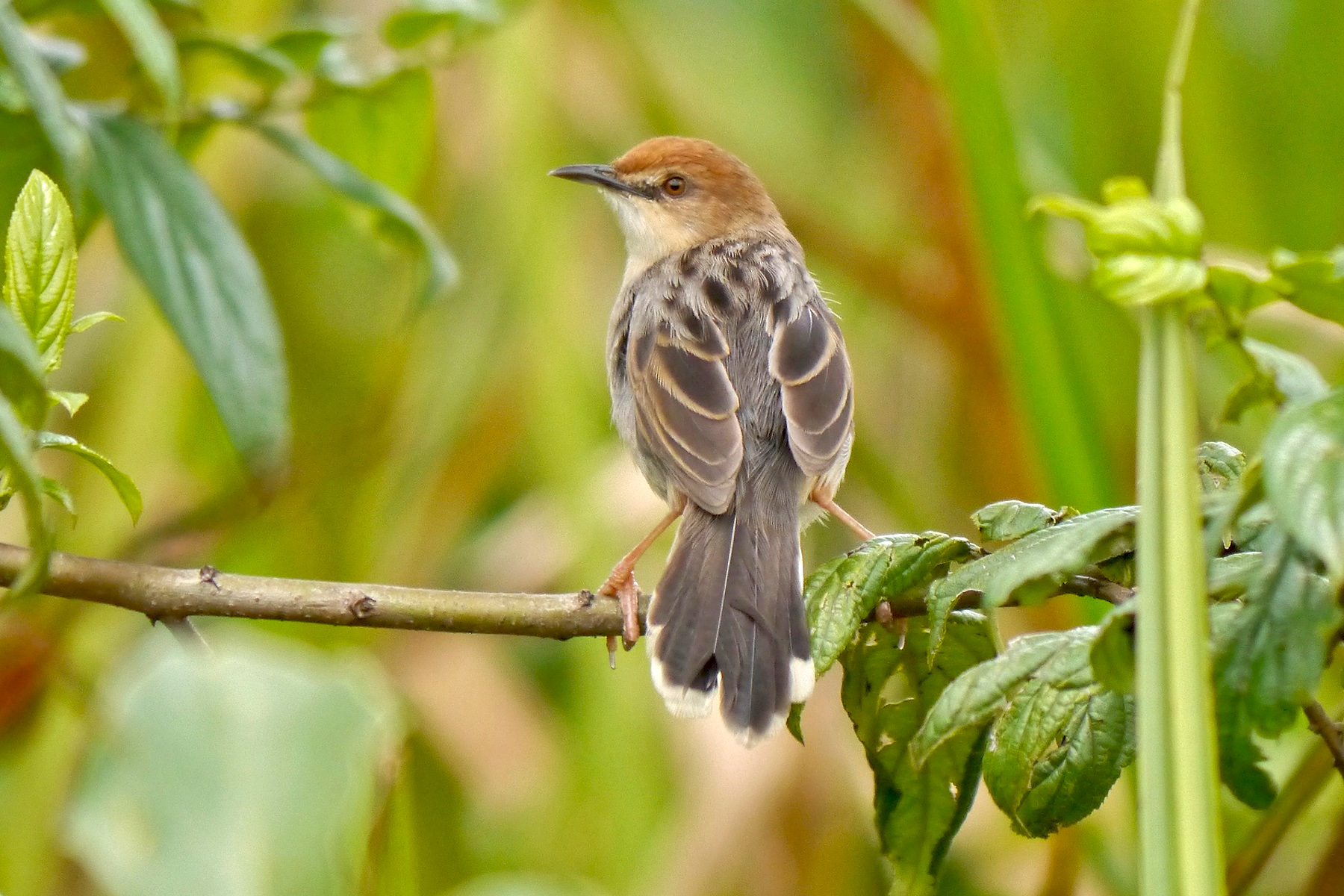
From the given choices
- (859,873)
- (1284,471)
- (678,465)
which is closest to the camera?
(1284,471)

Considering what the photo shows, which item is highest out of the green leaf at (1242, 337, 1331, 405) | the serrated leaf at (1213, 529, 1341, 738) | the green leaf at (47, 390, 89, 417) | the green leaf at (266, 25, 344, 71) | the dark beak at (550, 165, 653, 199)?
the dark beak at (550, 165, 653, 199)

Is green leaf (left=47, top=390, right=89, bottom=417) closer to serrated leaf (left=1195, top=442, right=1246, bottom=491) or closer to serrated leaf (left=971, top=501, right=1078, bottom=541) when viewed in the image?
serrated leaf (left=971, top=501, right=1078, bottom=541)

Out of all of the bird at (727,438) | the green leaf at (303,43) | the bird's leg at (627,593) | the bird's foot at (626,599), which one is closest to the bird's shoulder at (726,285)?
the bird at (727,438)

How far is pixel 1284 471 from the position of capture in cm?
138

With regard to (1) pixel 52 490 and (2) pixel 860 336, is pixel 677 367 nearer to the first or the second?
A: (1) pixel 52 490

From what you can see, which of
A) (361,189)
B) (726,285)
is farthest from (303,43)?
(726,285)

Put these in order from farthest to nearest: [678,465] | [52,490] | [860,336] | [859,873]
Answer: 1. [860,336]
2. [859,873]
3. [678,465]
4. [52,490]

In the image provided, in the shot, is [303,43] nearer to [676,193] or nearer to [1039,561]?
[1039,561]

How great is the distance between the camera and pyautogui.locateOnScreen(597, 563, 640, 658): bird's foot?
2772mm

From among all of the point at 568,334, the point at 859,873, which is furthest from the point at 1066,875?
the point at 568,334

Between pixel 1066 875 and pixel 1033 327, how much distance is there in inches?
61.2

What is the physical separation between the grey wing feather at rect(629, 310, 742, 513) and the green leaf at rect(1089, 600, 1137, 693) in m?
1.87

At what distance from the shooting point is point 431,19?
288cm

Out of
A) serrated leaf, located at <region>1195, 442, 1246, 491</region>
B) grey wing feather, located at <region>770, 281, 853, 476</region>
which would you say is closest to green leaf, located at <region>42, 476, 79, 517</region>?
serrated leaf, located at <region>1195, 442, 1246, 491</region>
